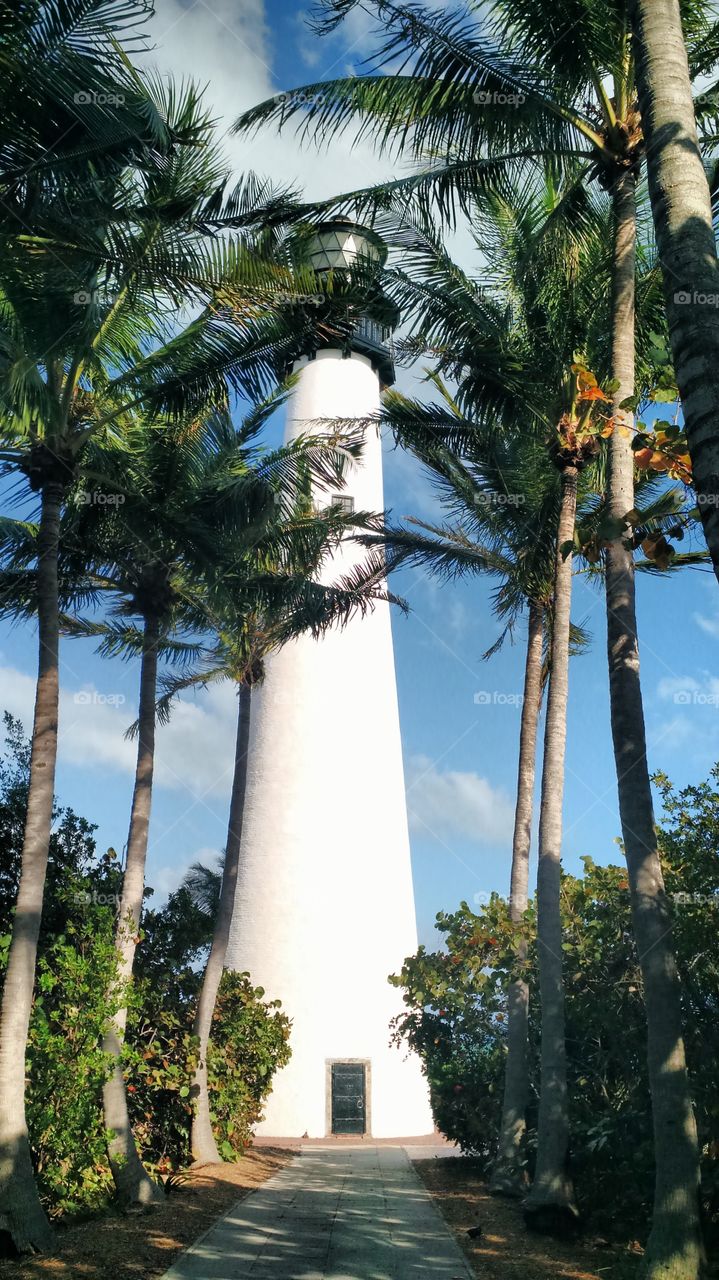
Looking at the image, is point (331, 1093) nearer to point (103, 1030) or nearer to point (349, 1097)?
point (349, 1097)

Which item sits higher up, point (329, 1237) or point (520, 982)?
point (520, 982)

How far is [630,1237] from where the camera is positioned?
1040 cm

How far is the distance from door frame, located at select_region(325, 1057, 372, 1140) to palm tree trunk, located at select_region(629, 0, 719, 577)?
2154 centimetres

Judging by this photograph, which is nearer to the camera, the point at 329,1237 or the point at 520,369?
the point at 329,1237

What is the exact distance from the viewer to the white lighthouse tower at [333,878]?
79.2 feet

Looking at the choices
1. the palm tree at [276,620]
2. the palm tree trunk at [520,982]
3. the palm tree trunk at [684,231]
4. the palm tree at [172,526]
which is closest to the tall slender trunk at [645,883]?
the palm tree trunk at [684,231]

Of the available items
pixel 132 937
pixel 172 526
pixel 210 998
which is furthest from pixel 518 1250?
pixel 172 526

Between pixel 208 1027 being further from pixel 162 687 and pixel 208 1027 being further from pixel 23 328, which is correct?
pixel 23 328

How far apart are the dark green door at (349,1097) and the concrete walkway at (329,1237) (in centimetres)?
798

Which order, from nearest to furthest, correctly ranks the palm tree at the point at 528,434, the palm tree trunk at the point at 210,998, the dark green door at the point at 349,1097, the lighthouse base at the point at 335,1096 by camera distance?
the palm tree at the point at 528,434 < the palm tree trunk at the point at 210,998 < the lighthouse base at the point at 335,1096 < the dark green door at the point at 349,1097

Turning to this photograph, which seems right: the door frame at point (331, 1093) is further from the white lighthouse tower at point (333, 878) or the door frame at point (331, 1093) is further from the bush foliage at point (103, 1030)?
the bush foliage at point (103, 1030)

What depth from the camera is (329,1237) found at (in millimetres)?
10625

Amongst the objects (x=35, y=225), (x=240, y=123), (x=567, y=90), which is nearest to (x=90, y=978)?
(x=35, y=225)

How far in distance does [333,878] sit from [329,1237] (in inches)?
573
